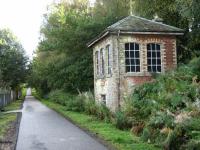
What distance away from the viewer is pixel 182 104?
14.4m

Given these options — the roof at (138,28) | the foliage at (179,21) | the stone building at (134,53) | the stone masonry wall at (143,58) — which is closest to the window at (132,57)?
the stone building at (134,53)

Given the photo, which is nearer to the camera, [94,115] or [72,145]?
[72,145]

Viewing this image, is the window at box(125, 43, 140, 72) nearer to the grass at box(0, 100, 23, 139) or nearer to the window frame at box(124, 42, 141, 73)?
the window frame at box(124, 42, 141, 73)

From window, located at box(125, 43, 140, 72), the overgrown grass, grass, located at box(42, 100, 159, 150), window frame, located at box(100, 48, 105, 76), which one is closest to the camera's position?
grass, located at box(42, 100, 159, 150)

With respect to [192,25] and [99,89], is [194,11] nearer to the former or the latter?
[192,25]

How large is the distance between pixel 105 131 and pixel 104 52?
965 centimetres

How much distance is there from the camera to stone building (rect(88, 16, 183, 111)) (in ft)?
75.5

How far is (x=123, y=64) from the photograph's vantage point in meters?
23.1

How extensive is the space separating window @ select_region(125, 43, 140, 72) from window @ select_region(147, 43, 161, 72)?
736 mm

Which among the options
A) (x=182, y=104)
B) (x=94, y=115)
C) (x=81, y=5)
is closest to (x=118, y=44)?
(x=94, y=115)

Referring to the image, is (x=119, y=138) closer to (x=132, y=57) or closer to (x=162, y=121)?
(x=162, y=121)

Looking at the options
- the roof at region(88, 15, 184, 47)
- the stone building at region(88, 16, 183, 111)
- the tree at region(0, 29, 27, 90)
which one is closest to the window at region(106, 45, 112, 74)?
the stone building at region(88, 16, 183, 111)

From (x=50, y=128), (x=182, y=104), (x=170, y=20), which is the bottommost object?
(x=50, y=128)

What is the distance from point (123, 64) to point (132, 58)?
0.73m
